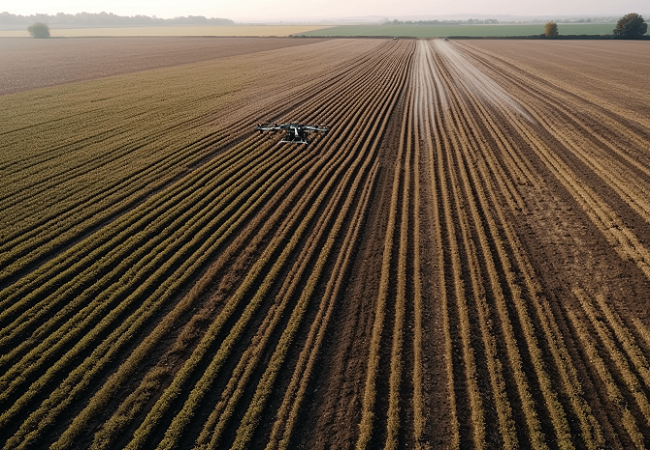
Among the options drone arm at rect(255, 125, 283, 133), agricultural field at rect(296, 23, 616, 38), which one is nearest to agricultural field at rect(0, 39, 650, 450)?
drone arm at rect(255, 125, 283, 133)

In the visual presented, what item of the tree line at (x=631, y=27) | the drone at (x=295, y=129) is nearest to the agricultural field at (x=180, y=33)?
the tree line at (x=631, y=27)

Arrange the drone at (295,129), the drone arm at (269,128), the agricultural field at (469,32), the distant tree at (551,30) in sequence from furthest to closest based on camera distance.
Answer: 1. the agricultural field at (469,32)
2. the distant tree at (551,30)
3. the drone arm at (269,128)
4. the drone at (295,129)

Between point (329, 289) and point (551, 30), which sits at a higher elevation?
point (551, 30)

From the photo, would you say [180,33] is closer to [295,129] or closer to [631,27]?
[631,27]

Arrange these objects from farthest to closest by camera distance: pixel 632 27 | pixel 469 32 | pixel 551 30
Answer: pixel 469 32 → pixel 551 30 → pixel 632 27

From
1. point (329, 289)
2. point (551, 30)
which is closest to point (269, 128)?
point (329, 289)

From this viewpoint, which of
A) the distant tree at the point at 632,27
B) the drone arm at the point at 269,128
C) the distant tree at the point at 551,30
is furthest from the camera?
the distant tree at the point at 551,30

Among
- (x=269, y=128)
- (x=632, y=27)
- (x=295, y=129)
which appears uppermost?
(x=632, y=27)

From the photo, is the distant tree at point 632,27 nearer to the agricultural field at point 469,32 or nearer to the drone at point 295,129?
the agricultural field at point 469,32
